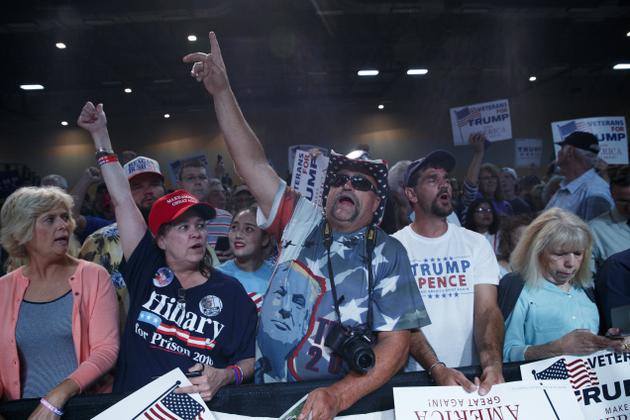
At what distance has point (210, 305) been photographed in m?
2.05

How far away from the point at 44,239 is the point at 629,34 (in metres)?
14.4

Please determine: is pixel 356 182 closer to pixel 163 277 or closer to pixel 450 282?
pixel 450 282

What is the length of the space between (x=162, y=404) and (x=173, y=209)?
89cm

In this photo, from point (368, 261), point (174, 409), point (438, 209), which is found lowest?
point (174, 409)

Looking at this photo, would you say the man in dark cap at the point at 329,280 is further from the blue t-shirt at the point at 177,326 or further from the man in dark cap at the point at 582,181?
the man in dark cap at the point at 582,181

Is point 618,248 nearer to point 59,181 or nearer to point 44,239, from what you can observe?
point 44,239

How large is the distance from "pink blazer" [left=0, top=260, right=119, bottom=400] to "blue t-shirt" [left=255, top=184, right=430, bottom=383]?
611 millimetres

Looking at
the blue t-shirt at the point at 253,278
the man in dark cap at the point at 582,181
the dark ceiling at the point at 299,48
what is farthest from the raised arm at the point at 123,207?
the dark ceiling at the point at 299,48

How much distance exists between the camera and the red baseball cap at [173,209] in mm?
2256

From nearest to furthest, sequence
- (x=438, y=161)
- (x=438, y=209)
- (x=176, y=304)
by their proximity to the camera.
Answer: (x=176, y=304) → (x=438, y=209) → (x=438, y=161)

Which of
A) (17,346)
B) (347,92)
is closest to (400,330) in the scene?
(17,346)

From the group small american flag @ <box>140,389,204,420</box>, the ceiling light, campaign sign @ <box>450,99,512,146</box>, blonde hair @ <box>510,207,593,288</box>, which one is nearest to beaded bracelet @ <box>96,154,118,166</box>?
small american flag @ <box>140,389,204,420</box>

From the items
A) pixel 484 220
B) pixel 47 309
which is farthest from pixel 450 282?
pixel 484 220

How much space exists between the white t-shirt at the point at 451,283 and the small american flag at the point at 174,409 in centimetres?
112
